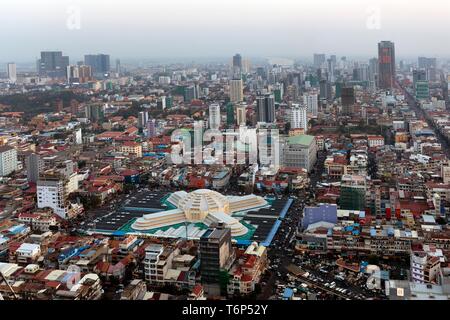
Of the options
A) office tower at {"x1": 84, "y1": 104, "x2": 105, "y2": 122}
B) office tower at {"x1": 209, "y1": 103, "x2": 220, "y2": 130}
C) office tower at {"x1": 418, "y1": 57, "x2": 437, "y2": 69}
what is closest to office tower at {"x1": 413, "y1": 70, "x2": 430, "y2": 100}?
office tower at {"x1": 418, "y1": 57, "x2": 437, "y2": 69}

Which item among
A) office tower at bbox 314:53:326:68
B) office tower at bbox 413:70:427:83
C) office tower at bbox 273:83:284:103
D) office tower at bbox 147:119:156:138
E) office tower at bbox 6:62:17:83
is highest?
office tower at bbox 314:53:326:68

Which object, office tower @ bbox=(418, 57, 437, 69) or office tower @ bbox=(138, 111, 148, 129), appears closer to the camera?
office tower @ bbox=(418, 57, 437, 69)

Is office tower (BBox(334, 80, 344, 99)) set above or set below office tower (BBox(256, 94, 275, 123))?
above

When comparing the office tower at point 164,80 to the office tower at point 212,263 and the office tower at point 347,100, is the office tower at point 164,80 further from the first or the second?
the office tower at point 212,263

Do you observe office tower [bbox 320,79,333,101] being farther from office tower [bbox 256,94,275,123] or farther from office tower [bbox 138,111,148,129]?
office tower [bbox 138,111,148,129]

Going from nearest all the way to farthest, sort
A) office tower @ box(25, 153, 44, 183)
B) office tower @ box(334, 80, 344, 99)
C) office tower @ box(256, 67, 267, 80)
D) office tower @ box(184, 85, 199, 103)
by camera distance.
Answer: office tower @ box(25, 153, 44, 183), office tower @ box(334, 80, 344, 99), office tower @ box(256, 67, 267, 80), office tower @ box(184, 85, 199, 103)

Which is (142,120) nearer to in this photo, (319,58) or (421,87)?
(319,58)
